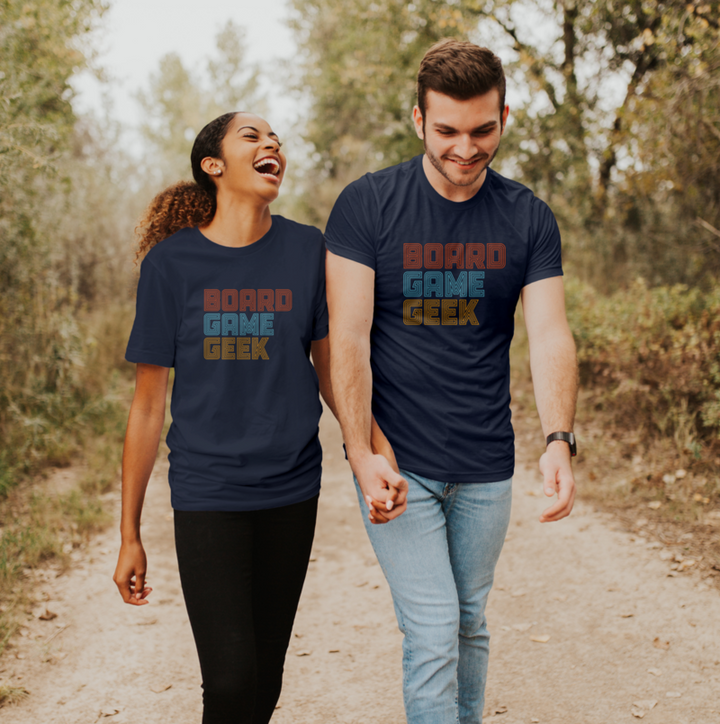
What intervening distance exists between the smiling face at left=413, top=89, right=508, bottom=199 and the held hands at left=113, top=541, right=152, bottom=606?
5.08ft

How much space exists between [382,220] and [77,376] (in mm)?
5895

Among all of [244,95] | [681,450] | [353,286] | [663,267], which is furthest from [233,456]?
[244,95]

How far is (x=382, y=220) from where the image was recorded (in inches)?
96.0

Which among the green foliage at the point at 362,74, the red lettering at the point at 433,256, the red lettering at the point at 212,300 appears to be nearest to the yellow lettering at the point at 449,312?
the red lettering at the point at 433,256

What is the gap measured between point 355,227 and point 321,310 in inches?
11.6

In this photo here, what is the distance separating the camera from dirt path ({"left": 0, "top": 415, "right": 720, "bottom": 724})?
3.62 metres

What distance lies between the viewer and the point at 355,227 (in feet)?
7.92

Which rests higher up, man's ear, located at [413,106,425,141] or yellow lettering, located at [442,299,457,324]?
man's ear, located at [413,106,425,141]

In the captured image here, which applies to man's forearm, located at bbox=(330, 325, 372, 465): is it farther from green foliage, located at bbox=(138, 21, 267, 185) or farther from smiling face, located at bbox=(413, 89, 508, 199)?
green foliage, located at bbox=(138, 21, 267, 185)

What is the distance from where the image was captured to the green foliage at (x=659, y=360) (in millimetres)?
6258

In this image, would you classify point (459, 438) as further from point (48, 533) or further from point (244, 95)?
point (244, 95)

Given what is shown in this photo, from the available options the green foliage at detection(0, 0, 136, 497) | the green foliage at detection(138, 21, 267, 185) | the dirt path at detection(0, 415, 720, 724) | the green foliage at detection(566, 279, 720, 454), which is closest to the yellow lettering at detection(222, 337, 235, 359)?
the dirt path at detection(0, 415, 720, 724)

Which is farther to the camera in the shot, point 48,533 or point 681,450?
point 681,450

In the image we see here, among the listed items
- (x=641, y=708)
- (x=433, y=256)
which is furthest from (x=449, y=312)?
(x=641, y=708)
